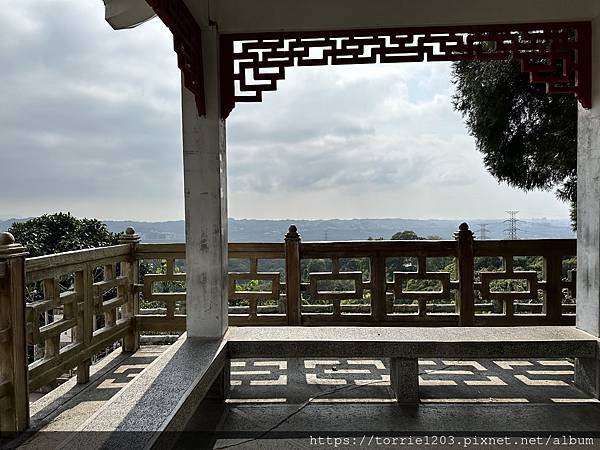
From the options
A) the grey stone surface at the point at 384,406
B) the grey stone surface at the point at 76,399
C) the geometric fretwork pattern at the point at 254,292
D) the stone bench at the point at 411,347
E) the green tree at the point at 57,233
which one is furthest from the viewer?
the green tree at the point at 57,233

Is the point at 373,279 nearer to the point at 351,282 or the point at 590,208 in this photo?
the point at 351,282

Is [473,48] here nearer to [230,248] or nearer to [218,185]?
[218,185]

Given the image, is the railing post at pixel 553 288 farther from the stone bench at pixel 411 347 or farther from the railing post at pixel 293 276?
the railing post at pixel 293 276

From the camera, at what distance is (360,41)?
3.09m

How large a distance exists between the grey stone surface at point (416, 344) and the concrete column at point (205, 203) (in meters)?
0.26

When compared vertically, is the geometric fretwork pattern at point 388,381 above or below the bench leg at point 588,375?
below

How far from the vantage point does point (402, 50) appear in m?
3.07

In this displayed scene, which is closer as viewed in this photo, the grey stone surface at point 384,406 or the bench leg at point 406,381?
the grey stone surface at point 384,406

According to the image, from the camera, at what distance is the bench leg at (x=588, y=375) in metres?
2.99

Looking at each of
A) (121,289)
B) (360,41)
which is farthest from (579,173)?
(121,289)

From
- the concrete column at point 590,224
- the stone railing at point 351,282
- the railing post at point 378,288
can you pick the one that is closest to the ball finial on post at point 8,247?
the stone railing at point 351,282

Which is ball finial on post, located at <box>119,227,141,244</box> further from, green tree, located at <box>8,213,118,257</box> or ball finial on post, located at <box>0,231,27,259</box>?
green tree, located at <box>8,213,118,257</box>

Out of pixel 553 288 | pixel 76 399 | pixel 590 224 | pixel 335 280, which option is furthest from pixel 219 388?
pixel 553 288

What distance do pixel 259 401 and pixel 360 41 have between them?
2421 mm
